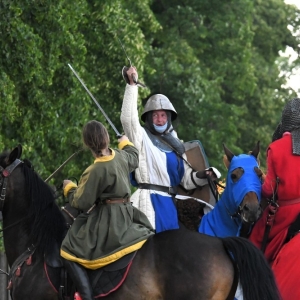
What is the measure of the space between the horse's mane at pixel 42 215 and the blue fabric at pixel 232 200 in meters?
1.48

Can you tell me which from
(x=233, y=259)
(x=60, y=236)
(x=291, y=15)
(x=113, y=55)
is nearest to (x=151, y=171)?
(x=60, y=236)

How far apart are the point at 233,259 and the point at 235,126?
2066 cm

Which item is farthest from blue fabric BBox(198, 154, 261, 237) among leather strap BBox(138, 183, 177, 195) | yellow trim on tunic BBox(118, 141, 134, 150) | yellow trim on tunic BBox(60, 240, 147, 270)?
yellow trim on tunic BBox(60, 240, 147, 270)

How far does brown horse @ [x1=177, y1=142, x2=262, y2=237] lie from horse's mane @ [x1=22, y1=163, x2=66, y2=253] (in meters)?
1.49

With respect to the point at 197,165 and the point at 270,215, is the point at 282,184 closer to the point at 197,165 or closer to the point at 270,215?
the point at 270,215

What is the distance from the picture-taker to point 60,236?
31.9ft

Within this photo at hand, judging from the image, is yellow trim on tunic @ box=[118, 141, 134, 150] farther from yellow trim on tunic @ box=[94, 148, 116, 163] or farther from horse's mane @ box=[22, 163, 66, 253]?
horse's mane @ box=[22, 163, 66, 253]

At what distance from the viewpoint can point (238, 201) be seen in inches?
383

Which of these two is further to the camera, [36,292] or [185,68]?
[185,68]

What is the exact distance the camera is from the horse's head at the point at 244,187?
9508 mm

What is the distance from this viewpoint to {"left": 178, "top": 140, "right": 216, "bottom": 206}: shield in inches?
431

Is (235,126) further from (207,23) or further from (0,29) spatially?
(0,29)

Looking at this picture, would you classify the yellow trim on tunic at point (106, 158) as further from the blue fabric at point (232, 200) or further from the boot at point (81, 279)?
the blue fabric at point (232, 200)

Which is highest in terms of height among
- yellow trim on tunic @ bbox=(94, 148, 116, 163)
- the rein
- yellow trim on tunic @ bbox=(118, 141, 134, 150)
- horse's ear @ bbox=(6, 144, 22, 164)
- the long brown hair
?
horse's ear @ bbox=(6, 144, 22, 164)
